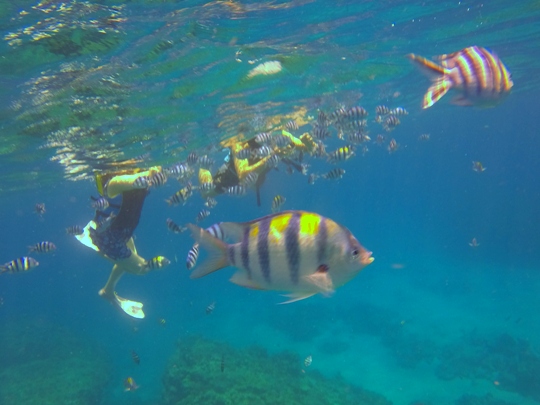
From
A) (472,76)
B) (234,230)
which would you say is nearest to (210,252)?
(234,230)

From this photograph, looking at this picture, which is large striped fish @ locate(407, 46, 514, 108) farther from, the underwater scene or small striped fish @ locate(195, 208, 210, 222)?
small striped fish @ locate(195, 208, 210, 222)

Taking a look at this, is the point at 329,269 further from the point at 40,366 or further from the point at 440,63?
the point at 40,366

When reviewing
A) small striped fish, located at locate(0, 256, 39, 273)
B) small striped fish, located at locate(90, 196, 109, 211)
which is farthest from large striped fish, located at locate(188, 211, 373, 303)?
small striped fish, located at locate(0, 256, 39, 273)

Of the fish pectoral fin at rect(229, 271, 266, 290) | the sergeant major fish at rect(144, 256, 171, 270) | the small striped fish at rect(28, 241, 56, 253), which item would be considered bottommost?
the sergeant major fish at rect(144, 256, 171, 270)

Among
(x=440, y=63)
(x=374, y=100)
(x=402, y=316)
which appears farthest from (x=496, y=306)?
(x=440, y=63)

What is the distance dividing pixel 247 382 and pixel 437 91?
13015 mm

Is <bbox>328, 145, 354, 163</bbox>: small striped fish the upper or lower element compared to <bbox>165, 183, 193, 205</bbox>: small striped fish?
upper

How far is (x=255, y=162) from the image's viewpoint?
10875 mm

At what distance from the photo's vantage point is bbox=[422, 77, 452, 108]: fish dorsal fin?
357 centimetres

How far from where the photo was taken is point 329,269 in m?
2.88

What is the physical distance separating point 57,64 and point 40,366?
→ 19.5m

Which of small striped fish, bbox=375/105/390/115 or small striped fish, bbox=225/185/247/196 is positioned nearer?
small striped fish, bbox=225/185/247/196

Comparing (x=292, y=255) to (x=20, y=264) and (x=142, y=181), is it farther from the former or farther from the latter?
(x=20, y=264)

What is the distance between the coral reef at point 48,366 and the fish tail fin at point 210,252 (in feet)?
60.8
